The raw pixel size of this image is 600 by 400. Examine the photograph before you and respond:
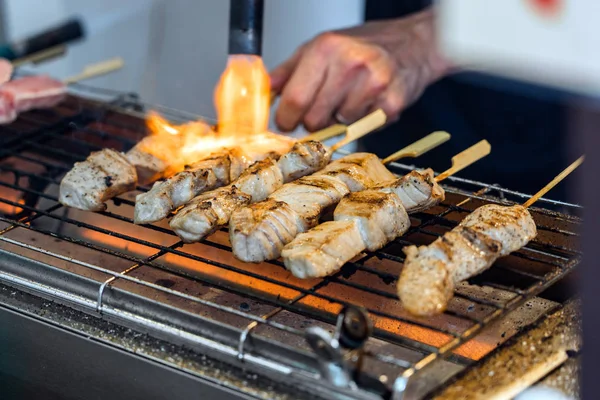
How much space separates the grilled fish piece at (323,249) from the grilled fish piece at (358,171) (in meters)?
0.34

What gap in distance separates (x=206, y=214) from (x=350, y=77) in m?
1.38

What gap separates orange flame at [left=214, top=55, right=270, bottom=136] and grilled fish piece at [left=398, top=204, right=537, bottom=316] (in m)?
1.24

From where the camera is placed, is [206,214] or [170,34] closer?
[206,214]

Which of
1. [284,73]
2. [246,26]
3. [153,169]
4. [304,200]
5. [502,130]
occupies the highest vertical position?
[246,26]

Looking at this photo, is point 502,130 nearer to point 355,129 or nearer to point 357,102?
point 357,102

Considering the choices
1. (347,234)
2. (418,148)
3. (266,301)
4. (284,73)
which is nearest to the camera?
(266,301)

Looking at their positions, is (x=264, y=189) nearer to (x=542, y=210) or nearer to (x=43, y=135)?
(x=542, y=210)

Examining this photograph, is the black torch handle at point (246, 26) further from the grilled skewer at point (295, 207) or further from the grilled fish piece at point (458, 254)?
the grilled fish piece at point (458, 254)

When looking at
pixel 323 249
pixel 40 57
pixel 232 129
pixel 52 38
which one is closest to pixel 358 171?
pixel 323 249

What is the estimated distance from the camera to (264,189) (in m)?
2.67

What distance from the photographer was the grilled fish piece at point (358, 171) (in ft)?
8.80

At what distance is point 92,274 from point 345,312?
1068 mm

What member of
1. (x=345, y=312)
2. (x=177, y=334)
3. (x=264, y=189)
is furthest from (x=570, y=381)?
(x=264, y=189)

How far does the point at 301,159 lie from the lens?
2775 mm
